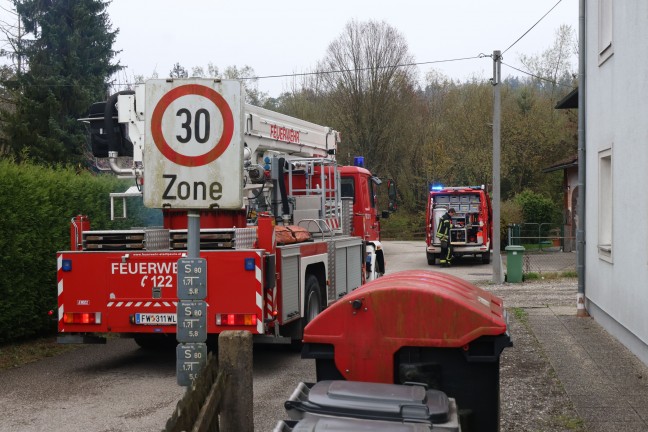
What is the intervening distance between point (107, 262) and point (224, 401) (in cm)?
540

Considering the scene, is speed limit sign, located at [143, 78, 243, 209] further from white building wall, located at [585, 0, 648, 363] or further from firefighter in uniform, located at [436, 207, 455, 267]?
firefighter in uniform, located at [436, 207, 455, 267]

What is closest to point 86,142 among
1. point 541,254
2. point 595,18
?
point 541,254

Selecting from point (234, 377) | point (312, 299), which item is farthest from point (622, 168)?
point (234, 377)

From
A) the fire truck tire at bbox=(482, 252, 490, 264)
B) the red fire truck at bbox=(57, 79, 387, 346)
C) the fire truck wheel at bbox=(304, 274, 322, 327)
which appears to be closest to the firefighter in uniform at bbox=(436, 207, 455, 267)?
the fire truck tire at bbox=(482, 252, 490, 264)

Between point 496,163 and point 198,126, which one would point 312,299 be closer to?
point 198,126

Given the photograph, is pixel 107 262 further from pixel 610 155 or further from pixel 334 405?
pixel 610 155

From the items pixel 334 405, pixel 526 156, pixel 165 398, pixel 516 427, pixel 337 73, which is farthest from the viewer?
pixel 337 73

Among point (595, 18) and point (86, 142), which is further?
point (86, 142)

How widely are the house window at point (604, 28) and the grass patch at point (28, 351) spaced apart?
887cm

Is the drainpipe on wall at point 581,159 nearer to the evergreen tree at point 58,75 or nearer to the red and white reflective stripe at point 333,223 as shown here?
the red and white reflective stripe at point 333,223

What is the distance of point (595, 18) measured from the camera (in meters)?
12.6

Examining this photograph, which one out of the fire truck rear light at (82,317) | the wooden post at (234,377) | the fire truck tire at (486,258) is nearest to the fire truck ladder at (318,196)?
the fire truck rear light at (82,317)

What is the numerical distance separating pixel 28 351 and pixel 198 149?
7481 millimetres

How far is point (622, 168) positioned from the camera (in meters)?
10.5
